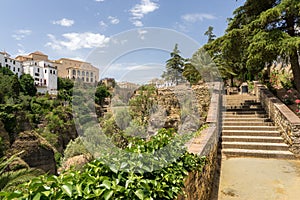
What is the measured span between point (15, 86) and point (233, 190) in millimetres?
46882

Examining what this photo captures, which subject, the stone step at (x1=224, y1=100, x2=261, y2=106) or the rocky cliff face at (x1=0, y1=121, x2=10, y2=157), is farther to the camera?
the rocky cliff face at (x1=0, y1=121, x2=10, y2=157)

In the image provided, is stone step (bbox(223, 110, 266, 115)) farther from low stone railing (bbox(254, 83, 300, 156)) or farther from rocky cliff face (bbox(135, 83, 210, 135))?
rocky cliff face (bbox(135, 83, 210, 135))

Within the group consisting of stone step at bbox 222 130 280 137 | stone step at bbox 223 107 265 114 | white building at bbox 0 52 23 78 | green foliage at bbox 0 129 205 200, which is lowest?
stone step at bbox 222 130 280 137

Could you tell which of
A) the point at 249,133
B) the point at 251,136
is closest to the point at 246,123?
the point at 249,133

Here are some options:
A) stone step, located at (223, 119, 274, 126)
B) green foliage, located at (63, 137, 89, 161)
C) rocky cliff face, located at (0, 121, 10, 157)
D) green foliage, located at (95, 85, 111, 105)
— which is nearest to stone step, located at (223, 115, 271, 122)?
stone step, located at (223, 119, 274, 126)

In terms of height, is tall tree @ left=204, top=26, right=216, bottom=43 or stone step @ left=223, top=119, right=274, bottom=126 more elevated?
tall tree @ left=204, top=26, right=216, bottom=43

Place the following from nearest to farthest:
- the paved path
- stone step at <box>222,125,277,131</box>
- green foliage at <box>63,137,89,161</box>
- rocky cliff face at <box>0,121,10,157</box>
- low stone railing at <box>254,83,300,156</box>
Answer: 1. the paved path
2. low stone railing at <box>254,83,300,156</box>
3. stone step at <box>222,125,277,131</box>
4. green foliage at <box>63,137,89,161</box>
5. rocky cliff face at <box>0,121,10,157</box>

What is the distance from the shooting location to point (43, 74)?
5591 cm

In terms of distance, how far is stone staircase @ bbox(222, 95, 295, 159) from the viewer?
4.68 m

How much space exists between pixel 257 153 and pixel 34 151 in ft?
97.8

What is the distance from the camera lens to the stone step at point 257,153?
447 centimetres

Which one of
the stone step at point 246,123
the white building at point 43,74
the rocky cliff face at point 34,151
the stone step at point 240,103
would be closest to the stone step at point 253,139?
the stone step at point 246,123

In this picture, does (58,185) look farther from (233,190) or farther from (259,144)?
(259,144)

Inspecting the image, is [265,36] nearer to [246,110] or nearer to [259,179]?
[246,110]
